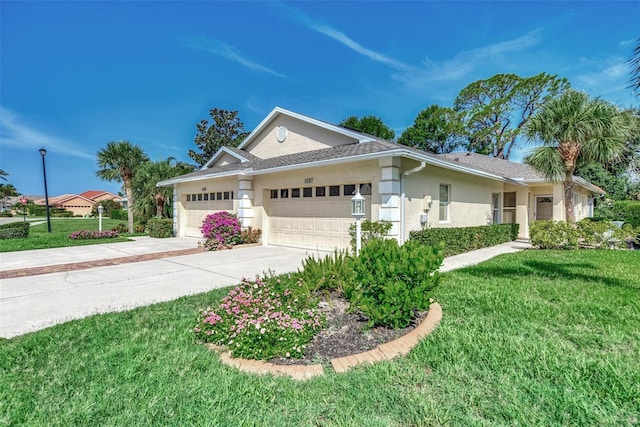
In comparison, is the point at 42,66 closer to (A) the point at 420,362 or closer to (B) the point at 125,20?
(B) the point at 125,20

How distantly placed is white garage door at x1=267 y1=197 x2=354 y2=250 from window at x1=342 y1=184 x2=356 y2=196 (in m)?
0.23

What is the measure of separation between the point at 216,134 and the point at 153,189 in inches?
753

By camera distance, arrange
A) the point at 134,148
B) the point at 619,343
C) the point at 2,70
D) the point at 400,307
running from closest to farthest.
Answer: the point at 619,343
the point at 400,307
the point at 2,70
the point at 134,148

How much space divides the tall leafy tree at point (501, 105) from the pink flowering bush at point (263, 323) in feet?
105

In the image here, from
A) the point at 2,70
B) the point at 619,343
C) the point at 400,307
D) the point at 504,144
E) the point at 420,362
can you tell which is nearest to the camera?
the point at 420,362

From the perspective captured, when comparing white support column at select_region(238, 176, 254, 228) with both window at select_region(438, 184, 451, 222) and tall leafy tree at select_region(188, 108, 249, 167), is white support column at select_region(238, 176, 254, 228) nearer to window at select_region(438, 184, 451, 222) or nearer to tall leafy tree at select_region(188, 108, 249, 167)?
window at select_region(438, 184, 451, 222)

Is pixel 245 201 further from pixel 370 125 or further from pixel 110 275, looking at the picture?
pixel 370 125

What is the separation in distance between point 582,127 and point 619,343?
417 inches

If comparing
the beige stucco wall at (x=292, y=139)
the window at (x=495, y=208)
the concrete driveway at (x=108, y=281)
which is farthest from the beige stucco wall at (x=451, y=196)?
the concrete driveway at (x=108, y=281)

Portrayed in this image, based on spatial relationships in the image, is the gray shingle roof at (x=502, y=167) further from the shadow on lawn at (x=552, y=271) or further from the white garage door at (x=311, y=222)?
the white garage door at (x=311, y=222)

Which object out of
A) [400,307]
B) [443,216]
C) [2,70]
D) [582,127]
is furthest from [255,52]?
[400,307]

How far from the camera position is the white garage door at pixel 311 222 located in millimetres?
10523

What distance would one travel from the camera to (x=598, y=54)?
15906mm

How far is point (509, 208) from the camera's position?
1639cm
